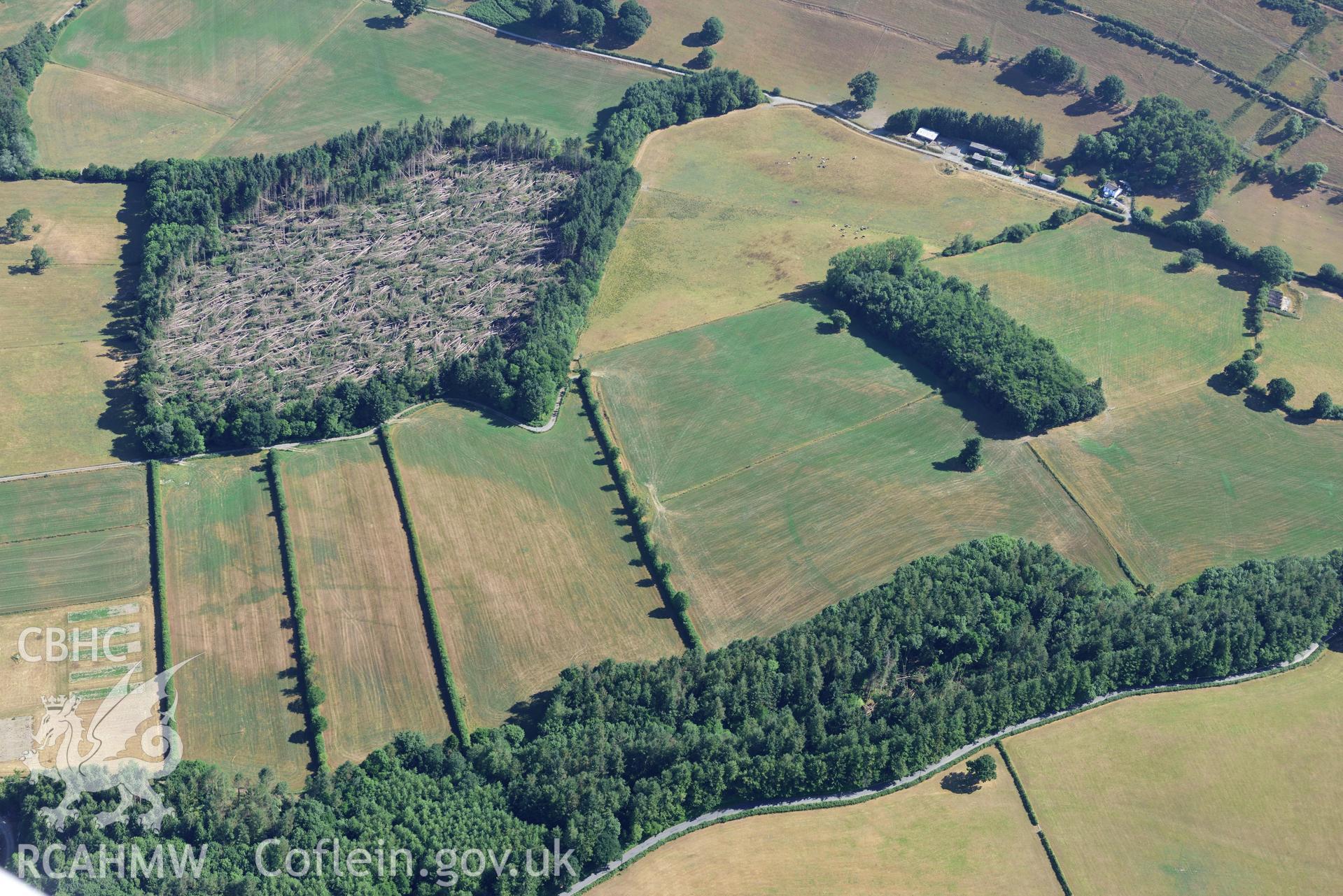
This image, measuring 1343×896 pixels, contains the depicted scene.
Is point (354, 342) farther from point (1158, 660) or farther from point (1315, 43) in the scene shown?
point (1315, 43)

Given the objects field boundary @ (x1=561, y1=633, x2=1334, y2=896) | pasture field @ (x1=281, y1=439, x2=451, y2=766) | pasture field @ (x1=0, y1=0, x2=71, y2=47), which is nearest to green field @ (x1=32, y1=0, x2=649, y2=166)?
pasture field @ (x1=0, y1=0, x2=71, y2=47)

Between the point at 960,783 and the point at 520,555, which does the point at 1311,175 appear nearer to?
the point at 960,783

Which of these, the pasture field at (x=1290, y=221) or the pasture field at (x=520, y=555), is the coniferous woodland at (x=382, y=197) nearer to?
the pasture field at (x=520, y=555)

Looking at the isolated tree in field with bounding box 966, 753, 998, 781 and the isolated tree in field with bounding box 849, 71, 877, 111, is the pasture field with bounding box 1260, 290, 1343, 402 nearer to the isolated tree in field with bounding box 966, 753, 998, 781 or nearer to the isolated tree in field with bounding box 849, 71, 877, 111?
the isolated tree in field with bounding box 966, 753, 998, 781

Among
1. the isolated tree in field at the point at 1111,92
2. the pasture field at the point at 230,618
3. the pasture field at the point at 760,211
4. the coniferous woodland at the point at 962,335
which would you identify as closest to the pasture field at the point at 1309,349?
the coniferous woodland at the point at 962,335

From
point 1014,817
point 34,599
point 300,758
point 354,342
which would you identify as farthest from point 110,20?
point 1014,817
